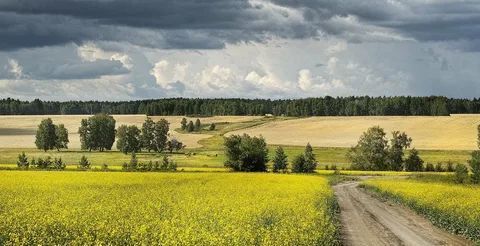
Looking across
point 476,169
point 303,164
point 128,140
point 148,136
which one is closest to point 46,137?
point 128,140

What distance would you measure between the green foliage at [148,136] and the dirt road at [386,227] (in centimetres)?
10763

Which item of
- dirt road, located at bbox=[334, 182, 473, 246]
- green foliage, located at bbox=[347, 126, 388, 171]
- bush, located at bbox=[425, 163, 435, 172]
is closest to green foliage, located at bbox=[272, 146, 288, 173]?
green foliage, located at bbox=[347, 126, 388, 171]

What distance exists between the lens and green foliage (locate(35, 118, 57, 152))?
158500mm

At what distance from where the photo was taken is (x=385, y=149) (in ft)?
406

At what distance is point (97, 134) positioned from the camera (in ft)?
544

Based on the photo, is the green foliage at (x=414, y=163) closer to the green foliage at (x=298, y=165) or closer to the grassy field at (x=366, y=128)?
the grassy field at (x=366, y=128)

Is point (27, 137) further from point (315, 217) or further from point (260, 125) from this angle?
point (315, 217)

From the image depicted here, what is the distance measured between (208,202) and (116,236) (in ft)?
47.0

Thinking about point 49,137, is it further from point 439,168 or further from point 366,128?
point 439,168

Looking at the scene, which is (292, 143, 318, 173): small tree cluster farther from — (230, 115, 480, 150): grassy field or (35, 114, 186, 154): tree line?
(35, 114, 186, 154): tree line

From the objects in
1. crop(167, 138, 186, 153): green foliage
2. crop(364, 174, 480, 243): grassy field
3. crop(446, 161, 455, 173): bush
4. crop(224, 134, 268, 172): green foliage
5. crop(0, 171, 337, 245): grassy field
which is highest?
crop(0, 171, 337, 245): grassy field

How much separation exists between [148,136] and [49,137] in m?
25.9

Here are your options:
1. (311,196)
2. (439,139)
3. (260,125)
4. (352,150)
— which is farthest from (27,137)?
(311,196)

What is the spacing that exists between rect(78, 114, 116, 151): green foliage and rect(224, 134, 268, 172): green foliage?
74.3m
